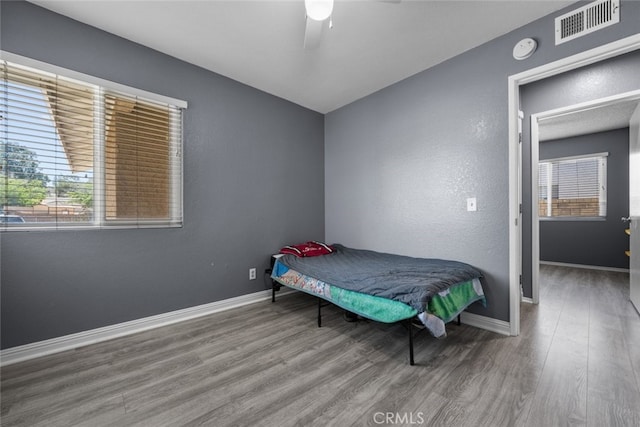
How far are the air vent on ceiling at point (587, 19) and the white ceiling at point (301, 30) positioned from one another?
99 mm

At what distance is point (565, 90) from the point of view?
2564 millimetres

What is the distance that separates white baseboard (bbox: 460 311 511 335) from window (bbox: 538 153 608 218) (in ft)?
11.4

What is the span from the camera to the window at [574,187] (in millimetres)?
4449

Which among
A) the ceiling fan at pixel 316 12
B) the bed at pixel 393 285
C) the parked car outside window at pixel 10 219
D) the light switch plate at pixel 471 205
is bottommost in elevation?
the bed at pixel 393 285

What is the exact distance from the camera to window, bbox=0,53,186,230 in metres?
1.75

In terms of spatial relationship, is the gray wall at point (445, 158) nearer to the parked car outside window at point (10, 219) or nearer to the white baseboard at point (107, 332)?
the white baseboard at point (107, 332)

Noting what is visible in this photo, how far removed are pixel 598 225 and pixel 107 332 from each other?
6.97 meters

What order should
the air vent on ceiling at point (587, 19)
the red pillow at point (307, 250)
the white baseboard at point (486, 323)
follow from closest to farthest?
the air vent on ceiling at point (587, 19), the white baseboard at point (486, 323), the red pillow at point (307, 250)

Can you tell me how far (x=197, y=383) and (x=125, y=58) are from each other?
2.56 m

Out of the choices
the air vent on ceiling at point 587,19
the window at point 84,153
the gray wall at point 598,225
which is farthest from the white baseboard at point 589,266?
the window at point 84,153

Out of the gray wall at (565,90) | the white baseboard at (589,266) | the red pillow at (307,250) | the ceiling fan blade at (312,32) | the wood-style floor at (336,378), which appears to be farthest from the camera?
the white baseboard at (589,266)

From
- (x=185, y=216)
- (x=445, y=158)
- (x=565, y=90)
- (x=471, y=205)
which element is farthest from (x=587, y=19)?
(x=185, y=216)

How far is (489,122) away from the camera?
7.22ft

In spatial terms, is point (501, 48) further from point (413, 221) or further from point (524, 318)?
point (524, 318)
